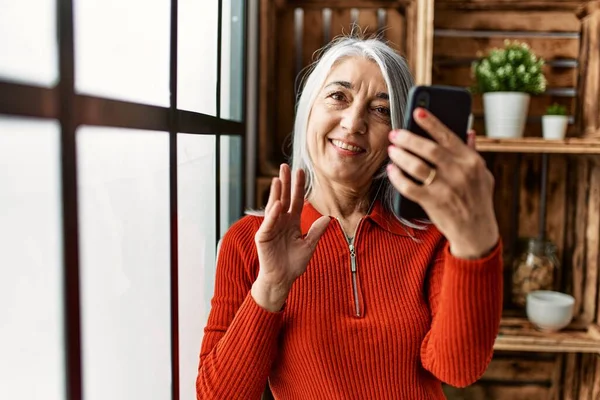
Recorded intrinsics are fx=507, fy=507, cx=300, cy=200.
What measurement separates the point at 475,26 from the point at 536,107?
1.20ft

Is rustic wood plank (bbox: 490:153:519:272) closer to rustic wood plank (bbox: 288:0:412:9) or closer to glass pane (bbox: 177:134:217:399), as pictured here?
rustic wood plank (bbox: 288:0:412:9)

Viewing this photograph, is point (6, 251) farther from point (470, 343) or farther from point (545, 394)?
point (545, 394)

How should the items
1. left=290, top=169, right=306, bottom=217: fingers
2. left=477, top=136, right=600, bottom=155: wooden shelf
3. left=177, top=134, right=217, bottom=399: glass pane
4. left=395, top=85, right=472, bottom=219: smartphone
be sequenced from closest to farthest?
left=395, top=85, right=472, bottom=219: smartphone → left=290, top=169, right=306, bottom=217: fingers → left=177, top=134, right=217, bottom=399: glass pane → left=477, top=136, right=600, bottom=155: wooden shelf

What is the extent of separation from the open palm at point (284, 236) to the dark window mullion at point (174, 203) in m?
0.23

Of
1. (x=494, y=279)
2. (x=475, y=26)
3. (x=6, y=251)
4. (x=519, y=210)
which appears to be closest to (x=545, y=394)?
(x=519, y=210)

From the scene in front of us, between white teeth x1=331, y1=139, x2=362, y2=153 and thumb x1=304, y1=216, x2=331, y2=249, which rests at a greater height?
white teeth x1=331, y1=139, x2=362, y2=153

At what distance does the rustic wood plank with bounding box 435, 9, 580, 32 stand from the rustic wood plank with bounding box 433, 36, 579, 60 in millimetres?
35

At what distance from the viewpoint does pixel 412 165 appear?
1.73 feet

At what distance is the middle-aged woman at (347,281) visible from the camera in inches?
28.3

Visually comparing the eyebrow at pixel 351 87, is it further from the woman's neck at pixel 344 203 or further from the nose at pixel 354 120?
the woman's neck at pixel 344 203

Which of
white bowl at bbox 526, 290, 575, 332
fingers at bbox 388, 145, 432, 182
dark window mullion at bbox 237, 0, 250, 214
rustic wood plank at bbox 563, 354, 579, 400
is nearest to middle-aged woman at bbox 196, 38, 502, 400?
fingers at bbox 388, 145, 432, 182

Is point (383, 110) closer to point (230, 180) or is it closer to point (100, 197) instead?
point (100, 197)

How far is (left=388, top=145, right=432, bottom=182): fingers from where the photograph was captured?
1.73 feet

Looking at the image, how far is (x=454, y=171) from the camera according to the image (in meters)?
0.53
